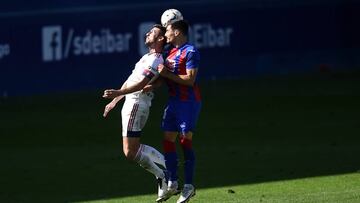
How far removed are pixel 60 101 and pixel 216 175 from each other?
780cm

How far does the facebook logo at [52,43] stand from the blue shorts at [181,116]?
33.8ft

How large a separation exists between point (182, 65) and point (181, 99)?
0.34 m

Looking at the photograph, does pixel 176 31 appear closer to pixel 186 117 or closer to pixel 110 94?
Answer: pixel 186 117

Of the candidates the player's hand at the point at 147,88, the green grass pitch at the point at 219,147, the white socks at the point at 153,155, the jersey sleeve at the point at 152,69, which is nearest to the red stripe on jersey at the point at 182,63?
the jersey sleeve at the point at 152,69

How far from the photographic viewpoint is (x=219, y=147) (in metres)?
15.2

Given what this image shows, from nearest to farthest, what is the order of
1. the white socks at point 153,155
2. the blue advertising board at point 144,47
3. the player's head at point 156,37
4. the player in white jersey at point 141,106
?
the player in white jersey at point 141,106 → the player's head at point 156,37 → the white socks at point 153,155 → the blue advertising board at point 144,47

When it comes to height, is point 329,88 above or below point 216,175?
below

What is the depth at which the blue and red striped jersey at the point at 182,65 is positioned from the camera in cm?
1056

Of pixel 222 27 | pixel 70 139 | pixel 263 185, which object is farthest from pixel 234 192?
pixel 222 27

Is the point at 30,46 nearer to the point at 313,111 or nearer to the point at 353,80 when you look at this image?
the point at 313,111

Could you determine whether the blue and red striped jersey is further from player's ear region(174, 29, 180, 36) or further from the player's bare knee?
the player's bare knee

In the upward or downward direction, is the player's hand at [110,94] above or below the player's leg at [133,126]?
above

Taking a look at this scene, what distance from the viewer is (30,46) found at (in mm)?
20547

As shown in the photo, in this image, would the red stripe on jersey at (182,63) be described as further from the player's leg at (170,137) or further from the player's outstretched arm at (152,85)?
the player's leg at (170,137)
